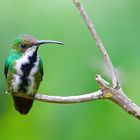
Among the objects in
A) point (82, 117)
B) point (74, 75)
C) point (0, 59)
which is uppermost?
point (0, 59)

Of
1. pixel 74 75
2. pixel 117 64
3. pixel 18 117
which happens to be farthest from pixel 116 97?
pixel 18 117

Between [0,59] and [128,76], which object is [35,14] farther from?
[128,76]

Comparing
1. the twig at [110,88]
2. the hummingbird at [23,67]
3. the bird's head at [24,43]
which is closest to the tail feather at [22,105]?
the hummingbird at [23,67]

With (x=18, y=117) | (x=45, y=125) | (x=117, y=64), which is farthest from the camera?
(x=18, y=117)

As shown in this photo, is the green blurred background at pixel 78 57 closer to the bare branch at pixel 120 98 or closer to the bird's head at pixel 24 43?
the bird's head at pixel 24 43

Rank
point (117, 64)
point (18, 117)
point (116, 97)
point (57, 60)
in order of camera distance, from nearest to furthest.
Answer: point (116, 97) < point (117, 64) < point (57, 60) < point (18, 117)
